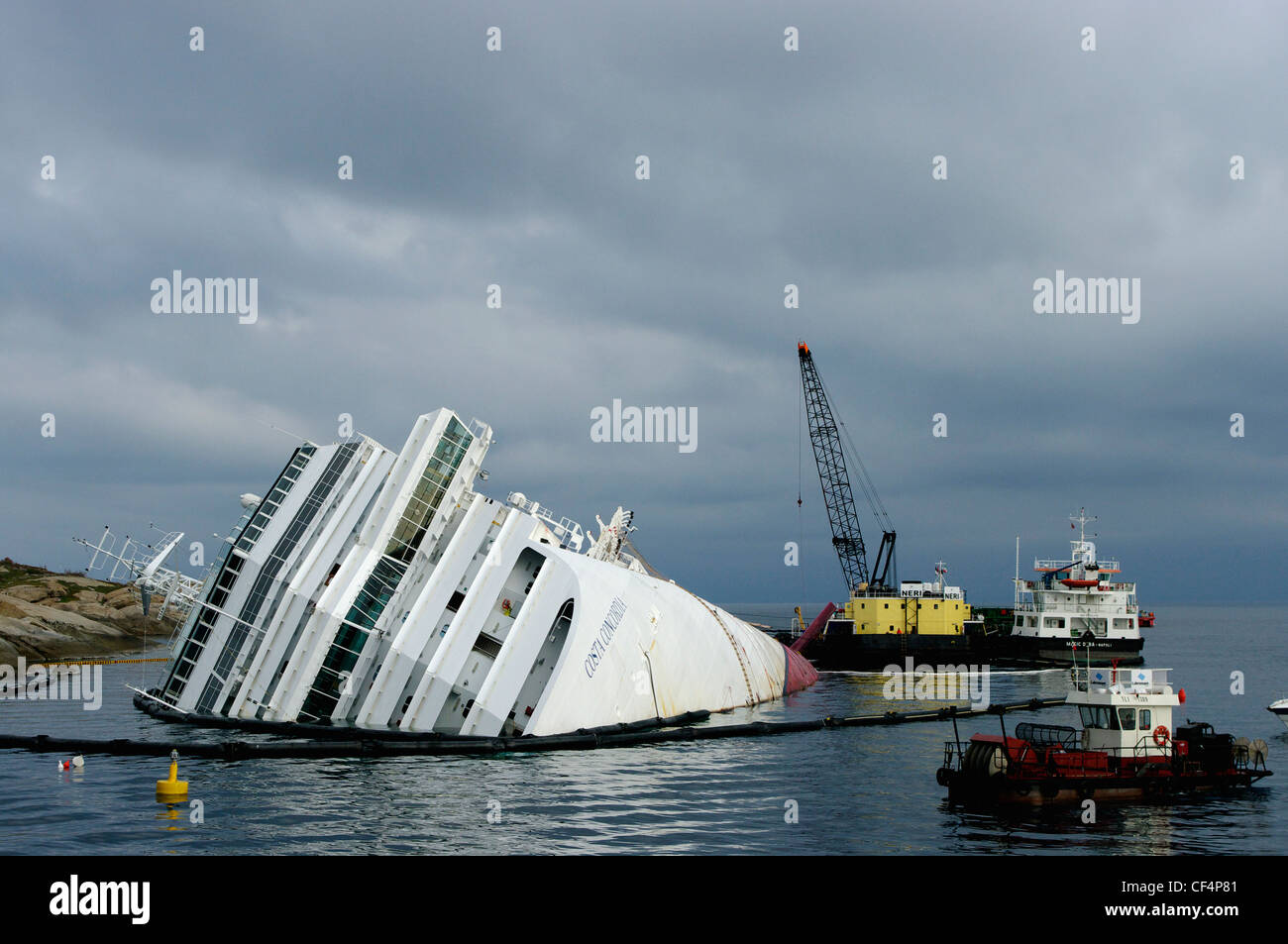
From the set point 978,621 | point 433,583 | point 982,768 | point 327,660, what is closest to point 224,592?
point 327,660

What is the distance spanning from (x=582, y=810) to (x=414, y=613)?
11950 millimetres

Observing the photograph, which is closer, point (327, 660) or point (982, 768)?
point (982, 768)

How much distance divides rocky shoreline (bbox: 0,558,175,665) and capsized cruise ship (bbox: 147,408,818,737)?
36828 millimetres

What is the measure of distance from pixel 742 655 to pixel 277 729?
29175mm

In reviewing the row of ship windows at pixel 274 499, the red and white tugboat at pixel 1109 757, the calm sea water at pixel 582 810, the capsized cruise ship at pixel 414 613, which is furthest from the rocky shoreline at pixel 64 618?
the red and white tugboat at pixel 1109 757

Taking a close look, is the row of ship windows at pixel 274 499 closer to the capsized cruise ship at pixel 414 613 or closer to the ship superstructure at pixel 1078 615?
the capsized cruise ship at pixel 414 613

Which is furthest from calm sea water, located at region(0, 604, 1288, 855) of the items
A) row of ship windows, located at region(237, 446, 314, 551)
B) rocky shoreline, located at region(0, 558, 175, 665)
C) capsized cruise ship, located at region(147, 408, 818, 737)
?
rocky shoreline, located at region(0, 558, 175, 665)

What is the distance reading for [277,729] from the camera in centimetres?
3762

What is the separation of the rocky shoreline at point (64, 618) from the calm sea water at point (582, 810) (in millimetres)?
47118

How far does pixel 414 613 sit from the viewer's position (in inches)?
1451

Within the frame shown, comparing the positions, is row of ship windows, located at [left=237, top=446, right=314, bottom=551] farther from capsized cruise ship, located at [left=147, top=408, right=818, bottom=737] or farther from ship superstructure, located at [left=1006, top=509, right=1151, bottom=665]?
ship superstructure, located at [left=1006, top=509, right=1151, bottom=665]

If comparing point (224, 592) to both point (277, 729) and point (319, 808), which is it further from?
point (319, 808)

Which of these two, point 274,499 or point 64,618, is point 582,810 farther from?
point 64,618
